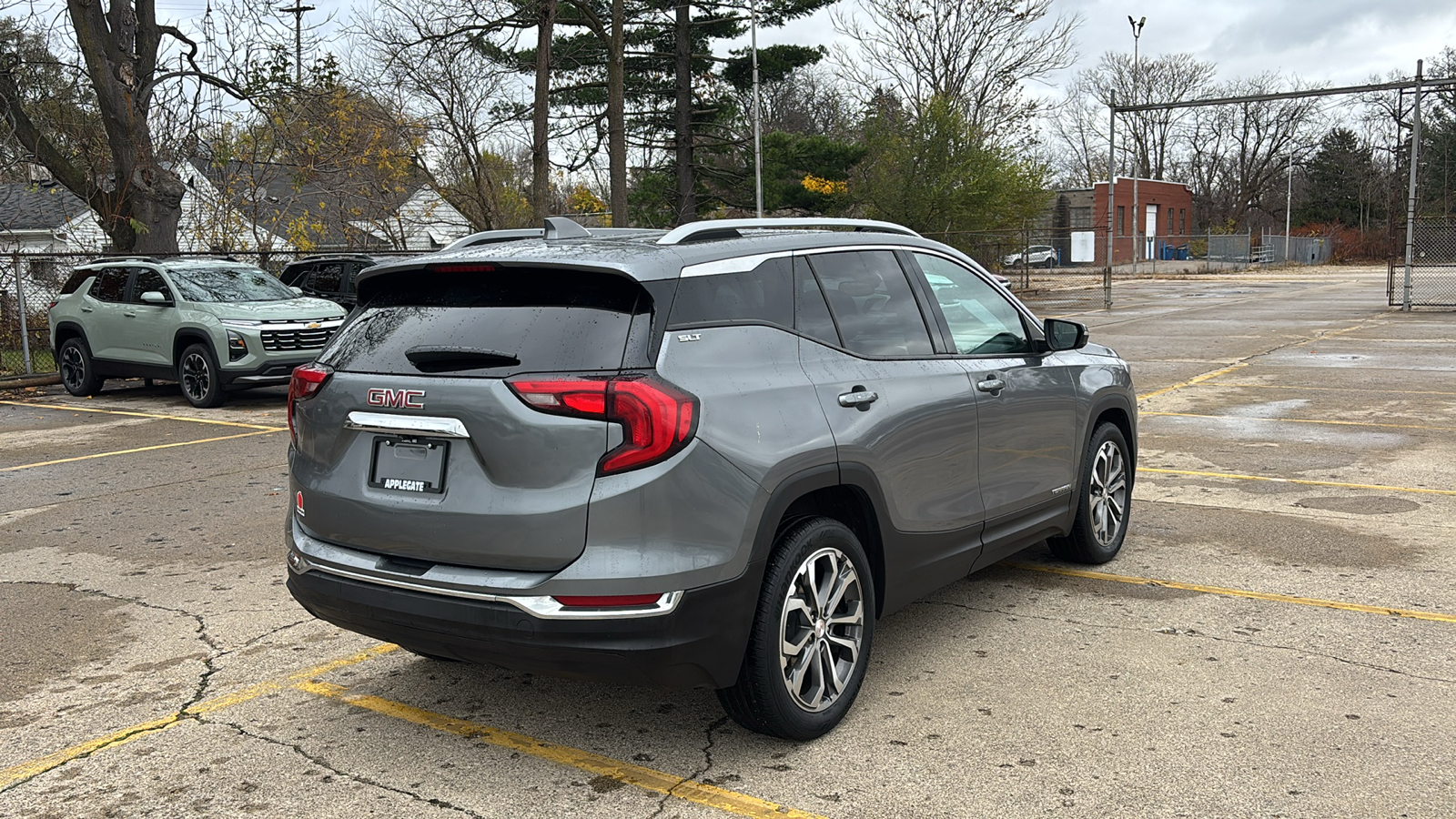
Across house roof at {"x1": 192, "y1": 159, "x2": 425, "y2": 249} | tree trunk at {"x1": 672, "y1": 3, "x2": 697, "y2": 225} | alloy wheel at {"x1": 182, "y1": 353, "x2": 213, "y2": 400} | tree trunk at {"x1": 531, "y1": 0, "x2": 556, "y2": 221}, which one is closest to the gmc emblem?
alloy wheel at {"x1": 182, "y1": 353, "x2": 213, "y2": 400}

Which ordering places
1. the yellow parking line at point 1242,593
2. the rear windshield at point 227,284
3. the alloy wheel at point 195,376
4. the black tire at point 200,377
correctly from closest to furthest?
1. the yellow parking line at point 1242,593
2. the black tire at point 200,377
3. the alloy wheel at point 195,376
4. the rear windshield at point 227,284

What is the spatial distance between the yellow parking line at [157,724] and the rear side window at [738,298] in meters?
2.26

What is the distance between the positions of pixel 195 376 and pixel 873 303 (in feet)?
40.1

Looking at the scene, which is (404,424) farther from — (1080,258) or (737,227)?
(1080,258)

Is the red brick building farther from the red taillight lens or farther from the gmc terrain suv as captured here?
the red taillight lens

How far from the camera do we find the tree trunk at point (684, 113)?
108 feet

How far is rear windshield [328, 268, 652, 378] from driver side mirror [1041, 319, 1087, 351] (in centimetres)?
256

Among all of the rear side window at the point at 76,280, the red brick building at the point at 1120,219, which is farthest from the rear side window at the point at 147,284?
the red brick building at the point at 1120,219

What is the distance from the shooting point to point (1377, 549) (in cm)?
630

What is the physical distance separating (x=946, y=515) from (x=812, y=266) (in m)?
1.12

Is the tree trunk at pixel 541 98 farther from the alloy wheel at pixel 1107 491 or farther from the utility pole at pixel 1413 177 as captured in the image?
the utility pole at pixel 1413 177

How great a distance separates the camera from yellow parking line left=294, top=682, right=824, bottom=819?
137 inches

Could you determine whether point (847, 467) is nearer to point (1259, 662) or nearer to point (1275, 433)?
point (1259, 662)

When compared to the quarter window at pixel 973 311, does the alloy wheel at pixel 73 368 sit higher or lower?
lower
